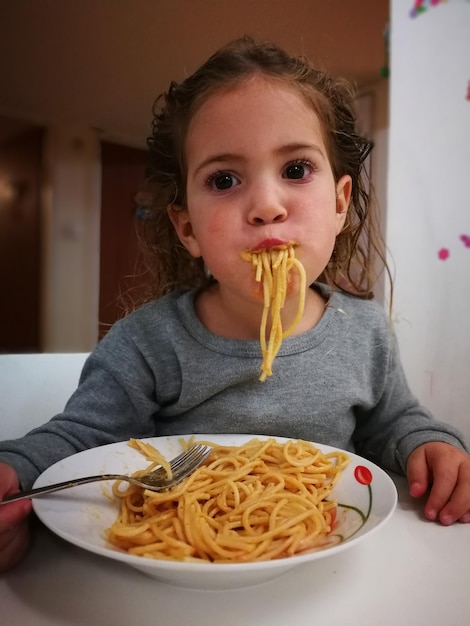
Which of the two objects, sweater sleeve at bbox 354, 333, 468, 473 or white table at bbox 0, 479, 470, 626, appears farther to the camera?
sweater sleeve at bbox 354, 333, 468, 473

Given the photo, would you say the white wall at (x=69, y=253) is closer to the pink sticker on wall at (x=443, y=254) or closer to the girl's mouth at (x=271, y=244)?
the girl's mouth at (x=271, y=244)

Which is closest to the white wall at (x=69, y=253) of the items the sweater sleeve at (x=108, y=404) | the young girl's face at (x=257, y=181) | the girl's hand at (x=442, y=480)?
the sweater sleeve at (x=108, y=404)

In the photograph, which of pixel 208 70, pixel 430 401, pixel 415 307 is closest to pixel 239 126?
pixel 208 70

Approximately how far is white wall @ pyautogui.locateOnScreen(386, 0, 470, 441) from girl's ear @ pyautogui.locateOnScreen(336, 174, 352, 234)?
0.64m

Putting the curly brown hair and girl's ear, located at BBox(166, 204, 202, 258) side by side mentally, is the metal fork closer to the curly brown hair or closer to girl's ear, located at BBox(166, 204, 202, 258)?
girl's ear, located at BBox(166, 204, 202, 258)

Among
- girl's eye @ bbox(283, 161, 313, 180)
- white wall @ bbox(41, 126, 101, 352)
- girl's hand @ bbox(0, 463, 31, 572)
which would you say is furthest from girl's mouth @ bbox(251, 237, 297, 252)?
white wall @ bbox(41, 126, 101, 352)

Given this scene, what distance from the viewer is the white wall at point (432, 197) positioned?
1505mm

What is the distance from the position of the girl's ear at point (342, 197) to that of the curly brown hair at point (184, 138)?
0.06ft

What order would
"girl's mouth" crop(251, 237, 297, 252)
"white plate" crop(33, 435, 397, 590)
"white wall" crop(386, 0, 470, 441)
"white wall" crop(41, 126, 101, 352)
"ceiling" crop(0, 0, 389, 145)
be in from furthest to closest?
1. "white wall" crop(386, 0, 470, 441)
2. "white wall" crop(41, 126, 101, 352)
3. "ceiling" crop(0, 0, 389, 145)
4. "girl's mouth" crop(251, 237, 297, 252)
5. "white plate" crop(33, 435, 397, 590)

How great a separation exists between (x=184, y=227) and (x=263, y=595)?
672mm

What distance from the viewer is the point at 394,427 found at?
35.6 inches

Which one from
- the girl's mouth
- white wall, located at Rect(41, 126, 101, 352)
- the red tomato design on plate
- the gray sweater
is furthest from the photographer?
white wall, located at Rect(41, 126, 101, 352)

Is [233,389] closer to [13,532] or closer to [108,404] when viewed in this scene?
[108,404]

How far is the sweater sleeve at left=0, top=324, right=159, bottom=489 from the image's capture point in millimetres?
770
